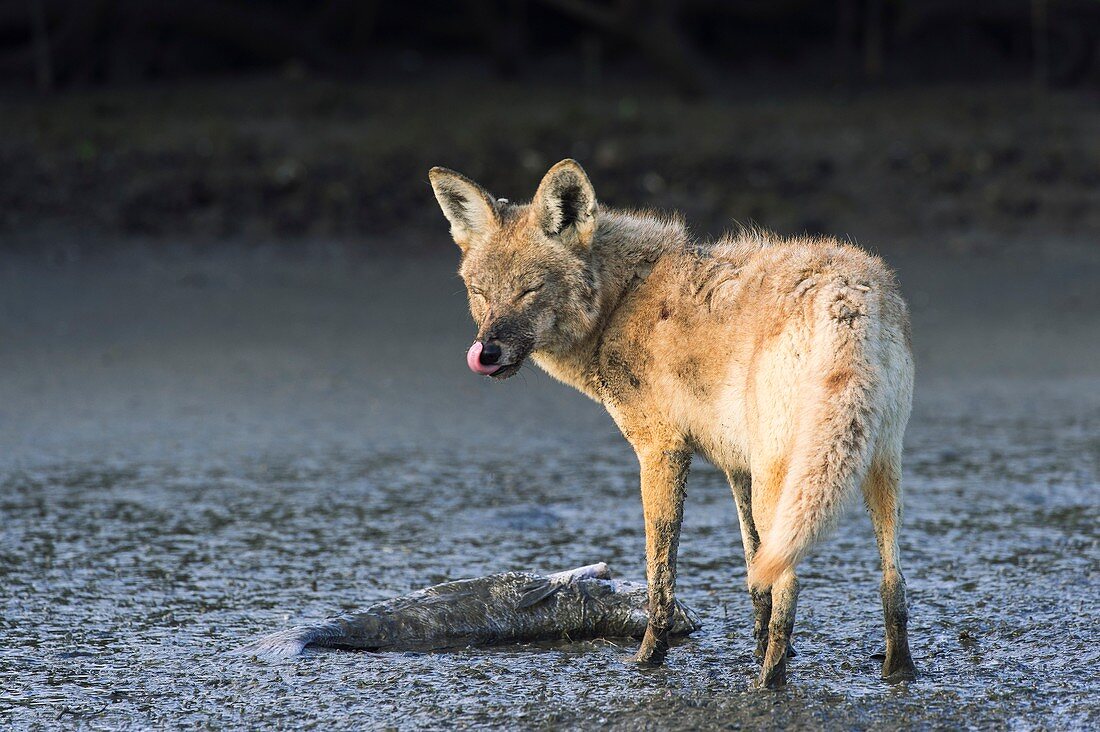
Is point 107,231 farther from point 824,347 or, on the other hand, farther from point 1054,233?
point 824,347

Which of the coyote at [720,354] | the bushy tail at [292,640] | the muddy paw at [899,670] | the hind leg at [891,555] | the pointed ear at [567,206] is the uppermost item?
the pointed ear at [567,206]

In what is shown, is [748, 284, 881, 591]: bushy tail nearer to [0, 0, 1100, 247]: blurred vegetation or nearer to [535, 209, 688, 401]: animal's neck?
[535, 209, 688, 401]: animal's neck

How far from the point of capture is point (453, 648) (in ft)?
18.4

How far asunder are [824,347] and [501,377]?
125cm

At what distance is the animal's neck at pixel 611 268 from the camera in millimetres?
5602

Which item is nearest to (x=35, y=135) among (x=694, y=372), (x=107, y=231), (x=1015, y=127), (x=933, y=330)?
(x=107, y=231)

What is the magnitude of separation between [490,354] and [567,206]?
0.68 meters

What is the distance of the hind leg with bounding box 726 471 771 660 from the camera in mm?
5465

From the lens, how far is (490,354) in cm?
533

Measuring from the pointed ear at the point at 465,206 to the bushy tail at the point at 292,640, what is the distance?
5.08ft

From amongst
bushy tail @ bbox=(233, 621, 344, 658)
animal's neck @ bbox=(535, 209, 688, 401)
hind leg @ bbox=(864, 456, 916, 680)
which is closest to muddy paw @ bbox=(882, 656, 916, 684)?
hind leg @ bbox=(864, 456, 916, 680)

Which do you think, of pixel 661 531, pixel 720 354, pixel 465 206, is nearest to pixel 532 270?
pixel 465 206

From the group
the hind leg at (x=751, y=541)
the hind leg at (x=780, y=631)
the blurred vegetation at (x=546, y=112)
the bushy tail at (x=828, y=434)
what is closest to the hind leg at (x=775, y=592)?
the hind leg at (x=780, y=631)

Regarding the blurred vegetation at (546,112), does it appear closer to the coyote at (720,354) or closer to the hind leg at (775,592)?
the coyote at (720,354)
